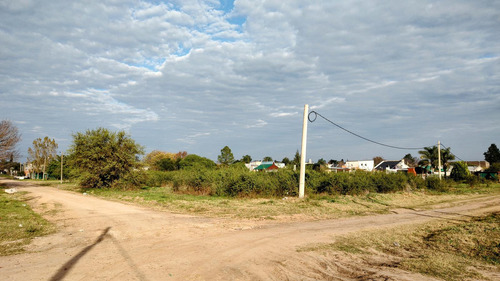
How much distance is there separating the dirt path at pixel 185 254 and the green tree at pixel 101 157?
19.7 meters

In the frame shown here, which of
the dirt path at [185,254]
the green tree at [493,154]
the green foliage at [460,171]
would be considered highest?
the green tree at [493,154]

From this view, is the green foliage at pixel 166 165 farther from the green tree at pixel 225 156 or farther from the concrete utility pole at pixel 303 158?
the concrete utility pole at pixel 303 158

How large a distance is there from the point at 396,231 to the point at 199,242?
6.72 metres

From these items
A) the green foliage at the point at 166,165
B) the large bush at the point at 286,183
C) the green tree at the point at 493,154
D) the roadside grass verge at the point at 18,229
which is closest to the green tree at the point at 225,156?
the green foliage at the point at 166,165

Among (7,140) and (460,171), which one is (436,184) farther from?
(7,140)

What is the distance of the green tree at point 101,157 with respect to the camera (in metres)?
30.0

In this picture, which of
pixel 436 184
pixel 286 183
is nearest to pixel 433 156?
pixel 436 184

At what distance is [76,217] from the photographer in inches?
511

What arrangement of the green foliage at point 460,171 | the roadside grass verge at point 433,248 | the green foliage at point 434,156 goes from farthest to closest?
the green foliage at point 434,156 < the green foliage at point 460,171 < the roadside grass verge at point 433,248

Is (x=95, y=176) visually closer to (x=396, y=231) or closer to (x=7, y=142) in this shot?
(x=7, y=142)

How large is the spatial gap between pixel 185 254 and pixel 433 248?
6627mm

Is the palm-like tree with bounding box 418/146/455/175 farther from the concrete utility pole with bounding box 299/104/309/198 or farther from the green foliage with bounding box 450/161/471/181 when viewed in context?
the concrete utility pole with bounding box 299/104/309/198

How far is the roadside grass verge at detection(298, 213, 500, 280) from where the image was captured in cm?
640

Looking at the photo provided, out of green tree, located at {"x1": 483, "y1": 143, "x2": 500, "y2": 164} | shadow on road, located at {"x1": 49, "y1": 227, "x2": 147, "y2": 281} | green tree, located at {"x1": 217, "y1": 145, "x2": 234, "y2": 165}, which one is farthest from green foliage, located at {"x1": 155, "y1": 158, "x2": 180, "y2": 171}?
green tree, located at {"x1": 483, "y1": 143, "x2": 500, "y2": 164}
